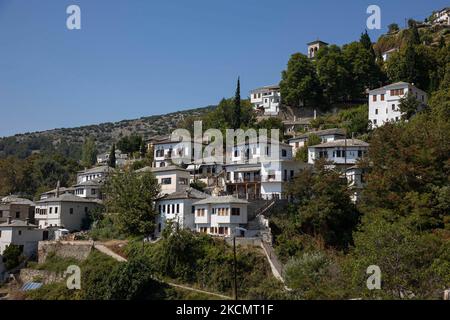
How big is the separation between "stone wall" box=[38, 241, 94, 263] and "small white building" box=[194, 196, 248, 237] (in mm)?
11803

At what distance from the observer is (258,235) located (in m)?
46.7

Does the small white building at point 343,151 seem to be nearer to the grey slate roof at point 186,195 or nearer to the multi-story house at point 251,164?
the multi-story house at point 251,164

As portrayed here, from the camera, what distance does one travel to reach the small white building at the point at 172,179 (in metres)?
57.7

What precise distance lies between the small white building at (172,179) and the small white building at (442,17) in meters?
86.6

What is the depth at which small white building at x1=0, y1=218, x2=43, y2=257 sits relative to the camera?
190 ft

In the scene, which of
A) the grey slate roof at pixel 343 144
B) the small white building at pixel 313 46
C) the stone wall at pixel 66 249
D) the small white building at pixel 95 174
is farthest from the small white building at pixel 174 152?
the small white building at pixel 313 46

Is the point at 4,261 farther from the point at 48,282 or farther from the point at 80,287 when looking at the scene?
the point at 80,287

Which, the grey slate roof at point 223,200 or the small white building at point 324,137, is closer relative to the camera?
the grey slate roof at point 223,200

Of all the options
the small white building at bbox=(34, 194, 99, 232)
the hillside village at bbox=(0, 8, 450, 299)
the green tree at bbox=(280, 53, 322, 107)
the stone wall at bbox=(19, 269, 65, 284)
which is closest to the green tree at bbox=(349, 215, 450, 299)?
the hillside village at bbox=(0, 8, 450, 299)

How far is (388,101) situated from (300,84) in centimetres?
1569

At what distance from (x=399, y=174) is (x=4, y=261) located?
1545 inches

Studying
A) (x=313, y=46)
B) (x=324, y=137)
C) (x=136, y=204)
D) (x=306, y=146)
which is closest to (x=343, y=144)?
(x=306, y=146)

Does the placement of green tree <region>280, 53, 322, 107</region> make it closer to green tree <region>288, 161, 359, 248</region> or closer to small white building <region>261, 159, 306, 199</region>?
small white building <region>261, 159, 306, 199</region>

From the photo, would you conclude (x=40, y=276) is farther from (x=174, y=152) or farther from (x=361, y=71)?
(x=361, y=71)
